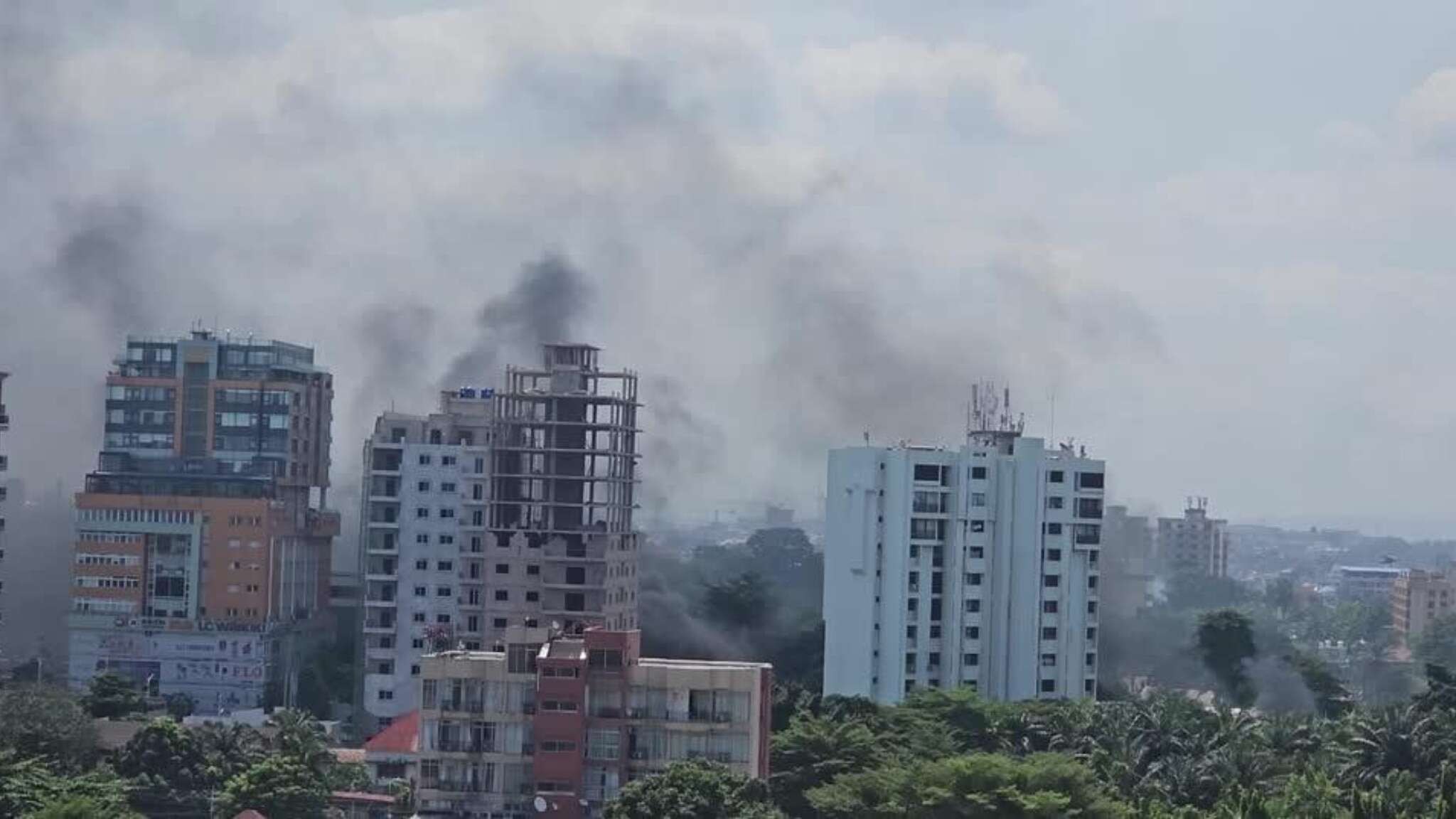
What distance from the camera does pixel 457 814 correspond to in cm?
3522

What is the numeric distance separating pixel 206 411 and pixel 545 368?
48.5 feet

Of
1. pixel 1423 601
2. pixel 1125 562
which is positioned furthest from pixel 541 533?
pixel 1423 601

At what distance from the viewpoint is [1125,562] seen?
253 ft

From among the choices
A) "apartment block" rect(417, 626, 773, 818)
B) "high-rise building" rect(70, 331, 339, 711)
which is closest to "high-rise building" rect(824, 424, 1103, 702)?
"apartment block" rect(417, 626, 773, 818)

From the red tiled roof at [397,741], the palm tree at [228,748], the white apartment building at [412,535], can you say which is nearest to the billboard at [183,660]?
the white apartment building at [412,535]

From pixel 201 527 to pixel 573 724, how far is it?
29.0m

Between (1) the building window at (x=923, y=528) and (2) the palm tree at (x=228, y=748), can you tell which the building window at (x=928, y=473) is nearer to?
(1) the building window at (x=923, y=528)

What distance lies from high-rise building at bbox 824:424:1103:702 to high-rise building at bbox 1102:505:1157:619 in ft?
12.6

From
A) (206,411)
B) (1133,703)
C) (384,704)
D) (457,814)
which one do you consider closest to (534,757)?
(457,814)

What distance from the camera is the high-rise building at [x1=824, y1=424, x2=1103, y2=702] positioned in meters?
50.4

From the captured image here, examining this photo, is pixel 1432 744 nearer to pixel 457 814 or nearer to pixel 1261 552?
pixel 457 814

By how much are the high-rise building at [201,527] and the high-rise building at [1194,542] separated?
2019 inches

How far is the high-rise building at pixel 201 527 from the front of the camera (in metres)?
60.2

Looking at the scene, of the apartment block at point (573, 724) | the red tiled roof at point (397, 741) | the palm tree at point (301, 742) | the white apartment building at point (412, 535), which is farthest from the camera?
the white apartment building at point (412, 535)
